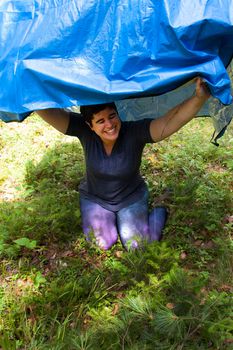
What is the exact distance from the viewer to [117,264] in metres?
3.07

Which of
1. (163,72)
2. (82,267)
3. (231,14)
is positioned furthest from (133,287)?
(231,14)

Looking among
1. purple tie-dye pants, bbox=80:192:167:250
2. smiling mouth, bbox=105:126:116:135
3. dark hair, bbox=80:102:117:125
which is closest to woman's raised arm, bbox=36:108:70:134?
dark hair, bbox=80:102:117:125

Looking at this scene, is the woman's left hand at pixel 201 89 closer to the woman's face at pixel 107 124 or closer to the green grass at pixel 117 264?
the woman's face at pixel 107 124

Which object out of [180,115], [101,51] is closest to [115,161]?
[180,115]

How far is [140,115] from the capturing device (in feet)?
11.7

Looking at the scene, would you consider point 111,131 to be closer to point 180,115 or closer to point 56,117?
point 56,117

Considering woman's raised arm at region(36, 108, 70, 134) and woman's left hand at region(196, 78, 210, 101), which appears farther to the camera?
woman's raised arm at region(36, 108, 70, 134)

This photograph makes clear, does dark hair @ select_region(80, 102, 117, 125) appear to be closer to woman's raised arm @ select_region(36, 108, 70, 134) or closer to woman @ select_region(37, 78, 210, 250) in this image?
woman @ select_region(37, 78, 210, 250)

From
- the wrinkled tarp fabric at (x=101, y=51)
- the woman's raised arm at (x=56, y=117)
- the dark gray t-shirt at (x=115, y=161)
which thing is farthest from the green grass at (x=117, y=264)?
the wrinkled tarp fabric at (x=101, y=51)

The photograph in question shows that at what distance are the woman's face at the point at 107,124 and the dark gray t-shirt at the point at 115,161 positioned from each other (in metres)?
0.16

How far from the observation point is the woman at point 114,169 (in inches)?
114

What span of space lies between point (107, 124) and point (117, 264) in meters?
1.10

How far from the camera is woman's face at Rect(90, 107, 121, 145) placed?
2873mm

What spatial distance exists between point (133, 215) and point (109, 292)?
0.79m
